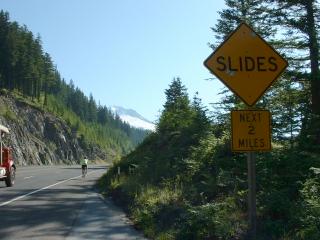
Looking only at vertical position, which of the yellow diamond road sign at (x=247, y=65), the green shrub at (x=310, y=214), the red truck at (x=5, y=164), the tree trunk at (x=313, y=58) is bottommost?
the green shrub at (x=310, y=214)

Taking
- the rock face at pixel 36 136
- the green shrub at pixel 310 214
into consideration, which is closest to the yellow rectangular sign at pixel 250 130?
the green shrub at pixel 310 214

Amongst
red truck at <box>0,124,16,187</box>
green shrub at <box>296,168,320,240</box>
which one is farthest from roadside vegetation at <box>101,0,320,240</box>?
red truck at <box>0,124,16,187</box>

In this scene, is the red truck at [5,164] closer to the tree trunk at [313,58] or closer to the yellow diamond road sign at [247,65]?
the tree trunk at [313,58]

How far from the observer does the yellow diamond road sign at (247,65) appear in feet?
26.0

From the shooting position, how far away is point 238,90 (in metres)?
7.90

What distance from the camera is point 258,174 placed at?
43.7 feet

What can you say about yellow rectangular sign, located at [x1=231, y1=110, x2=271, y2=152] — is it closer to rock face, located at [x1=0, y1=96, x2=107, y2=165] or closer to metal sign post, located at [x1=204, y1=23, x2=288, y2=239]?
metal sign post, located at [x1=204, y1=23, x2=288, y2=239]

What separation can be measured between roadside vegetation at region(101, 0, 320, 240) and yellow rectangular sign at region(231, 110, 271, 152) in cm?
176

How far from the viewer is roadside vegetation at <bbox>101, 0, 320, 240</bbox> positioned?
10.0 meters

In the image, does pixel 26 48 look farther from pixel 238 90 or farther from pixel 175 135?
pixel 238 90

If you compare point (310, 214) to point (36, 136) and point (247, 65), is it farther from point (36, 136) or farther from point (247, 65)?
point (36, 136)

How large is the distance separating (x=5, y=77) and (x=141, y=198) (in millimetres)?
100092

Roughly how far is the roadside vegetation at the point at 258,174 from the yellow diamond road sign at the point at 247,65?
246 centimetres

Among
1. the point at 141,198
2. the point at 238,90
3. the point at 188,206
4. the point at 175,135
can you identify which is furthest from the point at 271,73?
the point at 175,135
